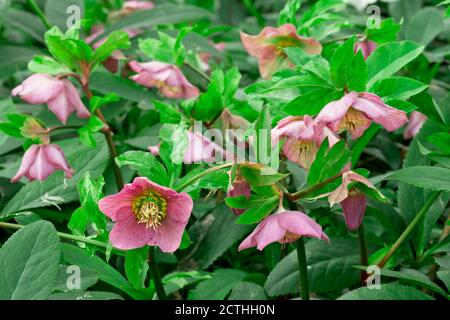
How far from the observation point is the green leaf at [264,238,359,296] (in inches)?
34.6

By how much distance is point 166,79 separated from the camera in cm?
105

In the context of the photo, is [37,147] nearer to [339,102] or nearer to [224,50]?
[339,102]

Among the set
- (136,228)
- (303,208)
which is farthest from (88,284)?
(303,208)

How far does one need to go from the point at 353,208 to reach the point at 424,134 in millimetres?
238

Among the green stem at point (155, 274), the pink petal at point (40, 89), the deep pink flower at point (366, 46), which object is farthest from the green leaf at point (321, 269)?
the pink petal at point (40, 89)

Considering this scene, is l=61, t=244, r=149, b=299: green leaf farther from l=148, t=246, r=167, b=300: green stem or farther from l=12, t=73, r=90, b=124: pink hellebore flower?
l=12, t=73, r=90, b=124: pink hellebore flower

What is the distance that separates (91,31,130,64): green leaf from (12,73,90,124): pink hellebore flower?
5cm

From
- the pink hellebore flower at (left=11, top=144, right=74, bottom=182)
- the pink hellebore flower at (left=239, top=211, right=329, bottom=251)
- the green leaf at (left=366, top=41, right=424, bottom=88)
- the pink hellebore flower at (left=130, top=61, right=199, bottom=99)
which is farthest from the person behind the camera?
the pink hellebore flower at (left=130, top=61, right=199, bottom=99)

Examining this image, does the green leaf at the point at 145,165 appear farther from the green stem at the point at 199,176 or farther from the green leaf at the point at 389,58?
the green leaf at the point at 389,58

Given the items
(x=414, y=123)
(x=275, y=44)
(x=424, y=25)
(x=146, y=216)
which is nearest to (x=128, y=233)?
(x=146, y=216)

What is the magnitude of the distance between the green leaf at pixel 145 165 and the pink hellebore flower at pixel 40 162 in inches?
6.4

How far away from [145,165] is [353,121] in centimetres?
21

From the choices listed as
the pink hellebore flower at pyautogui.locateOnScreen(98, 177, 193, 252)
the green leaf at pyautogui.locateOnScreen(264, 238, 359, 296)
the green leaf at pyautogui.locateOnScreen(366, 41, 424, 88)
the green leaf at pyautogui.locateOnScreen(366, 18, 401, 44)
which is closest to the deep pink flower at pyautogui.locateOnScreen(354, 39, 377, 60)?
the green leaf at pyautogui.locateOnScreen(366, 18, 401, 44)

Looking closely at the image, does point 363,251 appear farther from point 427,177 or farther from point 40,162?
point 40,162
